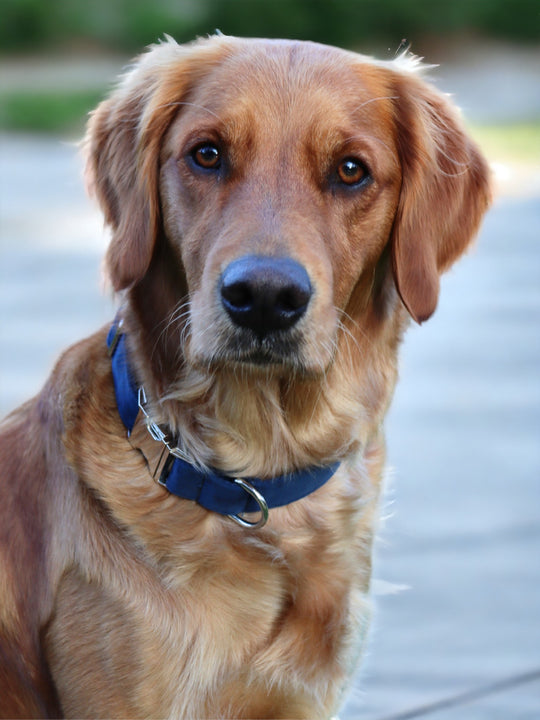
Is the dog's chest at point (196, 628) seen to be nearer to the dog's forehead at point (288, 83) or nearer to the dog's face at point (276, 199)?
the dog's face at point (276, 199)

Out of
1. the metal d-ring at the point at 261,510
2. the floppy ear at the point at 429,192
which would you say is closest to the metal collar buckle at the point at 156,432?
the metal d-ring at the point at 261,510

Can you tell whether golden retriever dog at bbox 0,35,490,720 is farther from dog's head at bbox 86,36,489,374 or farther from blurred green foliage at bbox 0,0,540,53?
blurred green foliage at bbox 0,0,540,53

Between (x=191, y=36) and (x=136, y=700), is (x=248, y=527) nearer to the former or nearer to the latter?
(x=136, y=700)

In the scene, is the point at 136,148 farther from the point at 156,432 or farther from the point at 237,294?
the point at 156,432

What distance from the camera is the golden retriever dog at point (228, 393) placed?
2.76m

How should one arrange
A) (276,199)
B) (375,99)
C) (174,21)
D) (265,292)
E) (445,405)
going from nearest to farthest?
(265,292)
(276,199)
(375,99)
(445,405)
(174,21)

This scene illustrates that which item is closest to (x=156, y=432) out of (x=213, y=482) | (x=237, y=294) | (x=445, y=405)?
(x=213, y=482)

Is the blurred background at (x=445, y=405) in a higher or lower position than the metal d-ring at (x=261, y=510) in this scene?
lower

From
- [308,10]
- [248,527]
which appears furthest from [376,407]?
[308,10]

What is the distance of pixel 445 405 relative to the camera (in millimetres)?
6559

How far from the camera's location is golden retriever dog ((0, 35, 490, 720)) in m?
2.76

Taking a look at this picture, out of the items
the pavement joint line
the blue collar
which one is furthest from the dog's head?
the pavement joint line

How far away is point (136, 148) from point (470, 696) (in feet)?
7.03

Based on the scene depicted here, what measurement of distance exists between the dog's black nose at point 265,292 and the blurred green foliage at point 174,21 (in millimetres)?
20702
